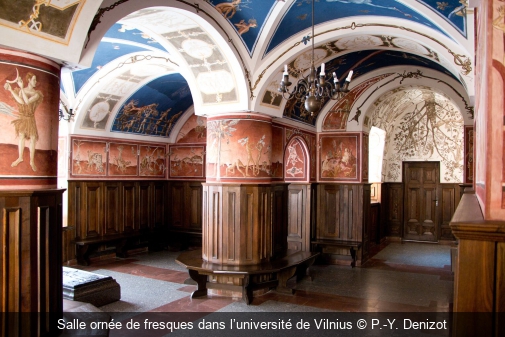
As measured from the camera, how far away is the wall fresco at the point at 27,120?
12.4 feet

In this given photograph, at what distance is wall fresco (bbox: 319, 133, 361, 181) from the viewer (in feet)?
35.6

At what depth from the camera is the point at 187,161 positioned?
12906mm

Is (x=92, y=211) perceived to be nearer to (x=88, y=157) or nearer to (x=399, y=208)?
(x=88, y=157)

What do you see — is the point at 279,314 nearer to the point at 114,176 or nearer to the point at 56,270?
the point at 56,270

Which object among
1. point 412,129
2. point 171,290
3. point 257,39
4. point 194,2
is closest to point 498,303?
point 194,2

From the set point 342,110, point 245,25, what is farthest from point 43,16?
point 342,110

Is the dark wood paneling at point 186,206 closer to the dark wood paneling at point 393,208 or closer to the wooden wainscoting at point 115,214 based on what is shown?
the wooden wainscoting at point 115,214

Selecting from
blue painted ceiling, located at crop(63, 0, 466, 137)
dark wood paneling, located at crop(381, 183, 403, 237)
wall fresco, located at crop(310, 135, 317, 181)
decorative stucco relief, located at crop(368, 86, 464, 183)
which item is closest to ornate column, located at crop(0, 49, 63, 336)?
blue painted ceiling, located at crop(63, 0, 466, 137)

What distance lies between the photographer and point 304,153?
10695 millimetres

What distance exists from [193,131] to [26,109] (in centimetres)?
899

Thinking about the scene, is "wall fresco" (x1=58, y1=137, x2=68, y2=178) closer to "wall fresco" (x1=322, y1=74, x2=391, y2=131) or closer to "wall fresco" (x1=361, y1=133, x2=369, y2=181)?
"wall fresco" (x1=322, y1=74, x2=391, y2=131)

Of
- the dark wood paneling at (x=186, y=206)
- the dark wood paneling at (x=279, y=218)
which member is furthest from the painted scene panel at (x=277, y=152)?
the dark wood paneling at (x=186, y=206)

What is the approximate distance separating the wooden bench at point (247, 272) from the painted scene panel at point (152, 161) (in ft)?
15.5

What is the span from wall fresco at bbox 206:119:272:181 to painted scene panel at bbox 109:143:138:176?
4.43 meters
